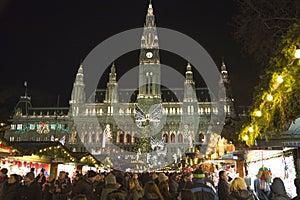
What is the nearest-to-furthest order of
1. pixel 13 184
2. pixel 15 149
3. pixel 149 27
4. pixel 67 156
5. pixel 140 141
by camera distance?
1. pixel 13 184
2. pixel 15 149
3. pixel 67 156
4. pixel 140 141
5. pixel 149 27

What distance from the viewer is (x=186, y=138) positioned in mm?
54531

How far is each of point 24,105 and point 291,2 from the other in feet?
229

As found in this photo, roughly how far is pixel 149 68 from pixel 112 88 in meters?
9.69

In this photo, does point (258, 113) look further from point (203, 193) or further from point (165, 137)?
point (165, 137)

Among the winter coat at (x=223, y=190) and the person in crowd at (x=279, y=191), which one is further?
the winter coat at (x=223, y=190)

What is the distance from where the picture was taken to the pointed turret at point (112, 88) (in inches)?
2495

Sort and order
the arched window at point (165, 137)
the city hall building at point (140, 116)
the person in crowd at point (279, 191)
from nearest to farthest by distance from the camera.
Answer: the person in crowd at point (279, 191)
the city hall building at point (140, 116)
the arched window at point (165, 137)

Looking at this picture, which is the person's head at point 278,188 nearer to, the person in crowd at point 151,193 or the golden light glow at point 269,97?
the golden light glow at point 269,97

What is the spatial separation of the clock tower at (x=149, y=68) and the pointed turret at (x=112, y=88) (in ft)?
22.8

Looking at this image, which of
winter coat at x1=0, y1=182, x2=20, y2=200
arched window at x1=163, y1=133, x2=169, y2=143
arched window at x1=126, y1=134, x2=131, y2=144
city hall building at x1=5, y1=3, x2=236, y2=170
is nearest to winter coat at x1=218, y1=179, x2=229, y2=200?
winter coat at x1=0, y1=182, x2=20, y2=200

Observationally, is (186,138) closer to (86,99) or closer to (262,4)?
(86,99)

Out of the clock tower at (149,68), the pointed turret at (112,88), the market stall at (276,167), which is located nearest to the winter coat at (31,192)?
the market stall at (276,167)

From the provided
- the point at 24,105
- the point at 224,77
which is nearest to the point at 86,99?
the point at 24,105

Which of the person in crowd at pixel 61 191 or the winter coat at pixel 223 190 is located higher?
the winter coat at pixel 223 190
